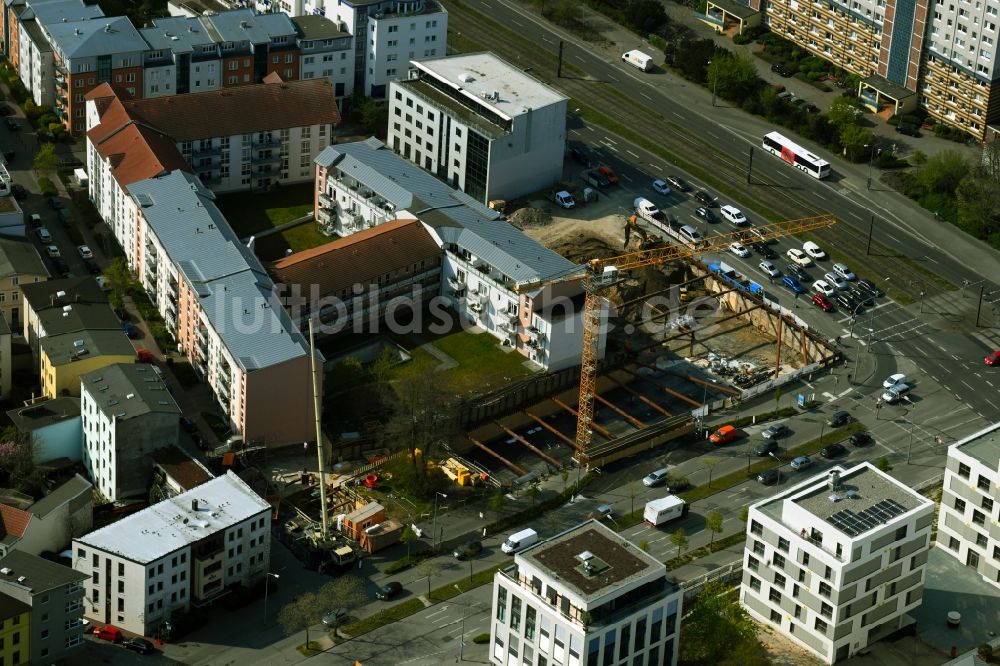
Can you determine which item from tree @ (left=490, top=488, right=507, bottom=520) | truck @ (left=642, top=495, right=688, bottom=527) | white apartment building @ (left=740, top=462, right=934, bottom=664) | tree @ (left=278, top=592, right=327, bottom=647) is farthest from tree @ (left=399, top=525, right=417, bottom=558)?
white apartment building @ (left=740, top=462, right=934, bottom=664)

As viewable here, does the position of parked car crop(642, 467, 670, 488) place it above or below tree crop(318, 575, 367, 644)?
above

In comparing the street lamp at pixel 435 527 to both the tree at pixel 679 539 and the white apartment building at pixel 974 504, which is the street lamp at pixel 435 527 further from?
the white apartment building at pixel 974 504

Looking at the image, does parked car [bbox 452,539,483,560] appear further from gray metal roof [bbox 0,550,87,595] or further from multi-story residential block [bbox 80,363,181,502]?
gray metal roof [bbox 0,550,87,595]

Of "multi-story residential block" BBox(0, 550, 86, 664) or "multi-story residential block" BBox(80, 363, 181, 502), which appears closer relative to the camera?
"multi-story residential block" BBox(0, 550, 86, 664)

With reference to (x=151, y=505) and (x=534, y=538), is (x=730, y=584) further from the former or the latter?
(x=151, y=505)

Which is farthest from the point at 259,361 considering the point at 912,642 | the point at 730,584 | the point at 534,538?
the point at 912,642
